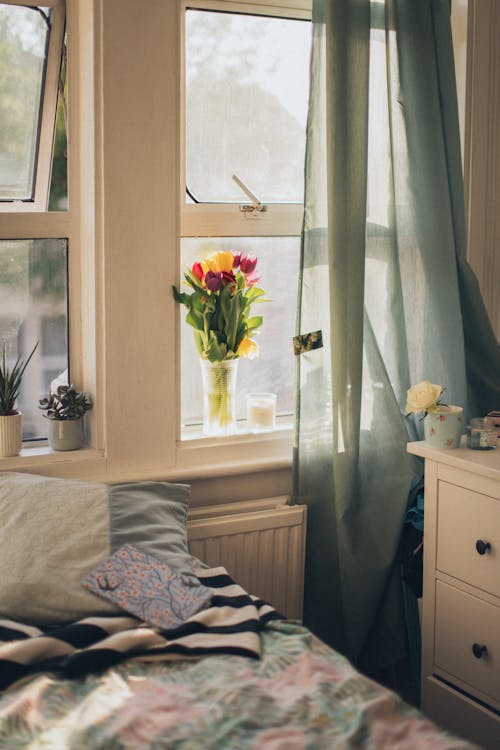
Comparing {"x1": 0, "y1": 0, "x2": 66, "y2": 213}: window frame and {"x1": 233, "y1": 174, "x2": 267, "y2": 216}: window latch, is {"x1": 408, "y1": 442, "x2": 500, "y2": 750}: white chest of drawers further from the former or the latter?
{"x1": 0, "y1": 0, "x2": 66, "y2": 213}: window frame

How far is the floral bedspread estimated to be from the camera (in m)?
1.46

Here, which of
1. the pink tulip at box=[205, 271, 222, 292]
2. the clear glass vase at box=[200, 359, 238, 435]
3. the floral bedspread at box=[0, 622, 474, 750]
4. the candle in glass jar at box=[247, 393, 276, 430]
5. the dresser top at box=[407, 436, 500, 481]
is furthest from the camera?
the candle in glass jar at box=[247, 393, 276, 430]

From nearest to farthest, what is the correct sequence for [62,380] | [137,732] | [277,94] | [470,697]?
[137,732], [470,697], [62,380], [277,94]

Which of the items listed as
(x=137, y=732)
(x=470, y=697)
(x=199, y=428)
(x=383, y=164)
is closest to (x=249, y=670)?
(x=137, y=732)

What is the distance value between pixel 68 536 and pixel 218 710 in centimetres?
56

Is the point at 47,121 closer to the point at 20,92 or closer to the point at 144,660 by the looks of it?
the point at 20,92

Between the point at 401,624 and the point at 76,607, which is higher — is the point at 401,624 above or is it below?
below

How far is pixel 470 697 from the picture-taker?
2.31 m

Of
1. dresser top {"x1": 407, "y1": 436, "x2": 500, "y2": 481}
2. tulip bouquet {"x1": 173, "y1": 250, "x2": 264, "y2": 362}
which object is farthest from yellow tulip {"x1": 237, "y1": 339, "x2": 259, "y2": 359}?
dresser top {"x1": 407, "y1": 436, "x2": 500, "y2": 481}

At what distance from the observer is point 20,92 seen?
94.0 inches

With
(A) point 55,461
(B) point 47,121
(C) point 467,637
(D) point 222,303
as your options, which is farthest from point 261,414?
(B) point 47,121

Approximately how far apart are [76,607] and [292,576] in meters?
0.87

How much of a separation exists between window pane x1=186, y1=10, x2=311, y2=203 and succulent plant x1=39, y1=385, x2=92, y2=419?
655 mm

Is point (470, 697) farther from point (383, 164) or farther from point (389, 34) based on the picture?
point (389, 34)
